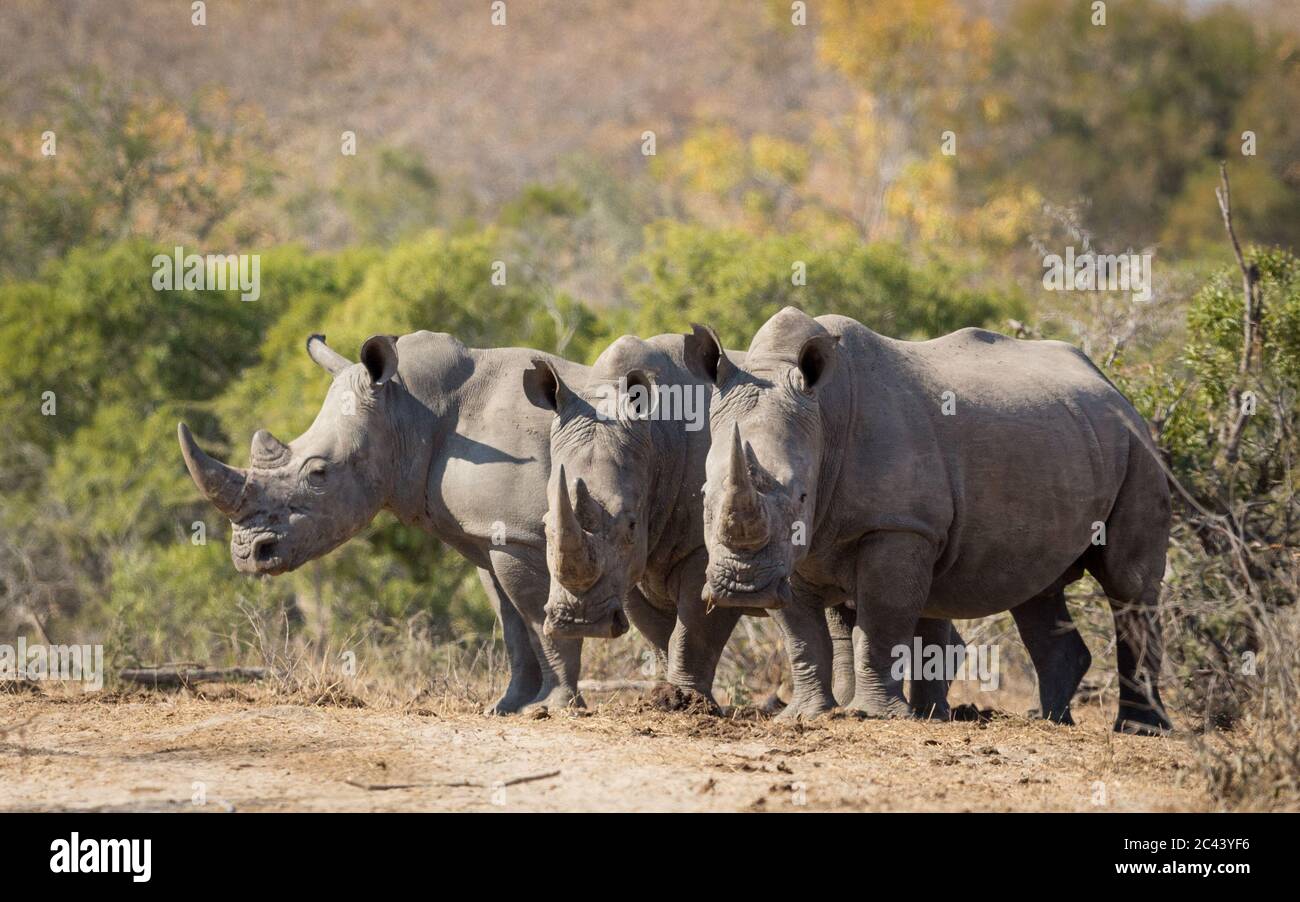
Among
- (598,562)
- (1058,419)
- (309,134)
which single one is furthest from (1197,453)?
(309,134)

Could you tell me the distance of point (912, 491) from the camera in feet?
31.1

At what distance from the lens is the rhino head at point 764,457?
334 inches

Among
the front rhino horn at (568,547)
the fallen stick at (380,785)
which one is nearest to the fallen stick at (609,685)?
the front rhino horn at (568,547)

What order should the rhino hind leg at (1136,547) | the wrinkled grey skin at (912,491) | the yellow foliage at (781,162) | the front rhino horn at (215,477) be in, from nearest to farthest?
the wrinkled grey skin at (912,491), the front rhino horn at (215,477), the rhino hind leg at (1136,547), the yellow foliage at (781,162)

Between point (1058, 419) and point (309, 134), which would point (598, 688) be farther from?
point (309, 134)

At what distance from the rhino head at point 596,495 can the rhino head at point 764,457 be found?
416 mm

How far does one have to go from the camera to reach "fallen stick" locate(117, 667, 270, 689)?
10826mm

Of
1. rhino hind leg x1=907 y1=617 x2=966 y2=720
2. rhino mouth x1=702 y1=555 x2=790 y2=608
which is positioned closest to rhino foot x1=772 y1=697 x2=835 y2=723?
rhino hind leg x1=907 y1=617 x2=966 y2=720

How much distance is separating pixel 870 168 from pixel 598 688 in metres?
34.0

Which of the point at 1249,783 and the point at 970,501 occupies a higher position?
the point at 970,501

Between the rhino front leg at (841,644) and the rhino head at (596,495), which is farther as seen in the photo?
the rhino front leg at (841,644)

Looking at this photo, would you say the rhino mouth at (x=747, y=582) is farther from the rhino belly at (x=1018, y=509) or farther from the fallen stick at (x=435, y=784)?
the rhino belly at (x=1018, y=509)

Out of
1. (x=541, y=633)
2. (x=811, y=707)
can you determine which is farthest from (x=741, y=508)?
(x=541, y=633)

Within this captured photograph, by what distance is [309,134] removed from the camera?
61.0 m
